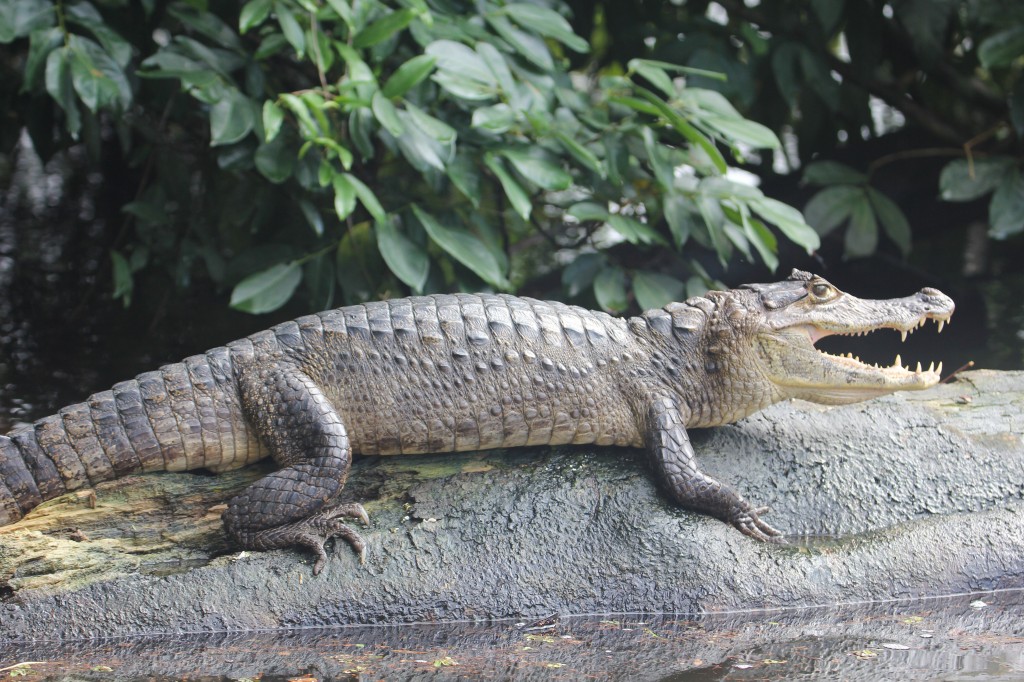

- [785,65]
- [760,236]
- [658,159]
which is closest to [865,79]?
[785,65]

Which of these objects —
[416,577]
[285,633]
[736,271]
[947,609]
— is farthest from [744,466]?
[736,271]

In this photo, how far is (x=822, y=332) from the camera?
12.4 feet

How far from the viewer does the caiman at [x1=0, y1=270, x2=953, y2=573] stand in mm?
3297

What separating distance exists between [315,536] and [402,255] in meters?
1.52

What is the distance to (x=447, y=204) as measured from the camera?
198 inches

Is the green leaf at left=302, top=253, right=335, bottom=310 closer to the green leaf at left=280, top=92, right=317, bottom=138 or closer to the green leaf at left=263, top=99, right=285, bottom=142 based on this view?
the green leaf at left=280, top=92, right=317, bottom=138

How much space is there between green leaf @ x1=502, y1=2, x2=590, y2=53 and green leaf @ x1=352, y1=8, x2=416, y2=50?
2.04 feet

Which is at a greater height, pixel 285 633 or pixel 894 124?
pixel 894 124

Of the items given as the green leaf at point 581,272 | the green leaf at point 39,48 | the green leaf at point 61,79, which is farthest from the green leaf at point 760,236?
the green leaf at point 39,48

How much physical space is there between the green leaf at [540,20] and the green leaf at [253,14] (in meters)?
1.11

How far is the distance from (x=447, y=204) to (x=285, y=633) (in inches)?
101

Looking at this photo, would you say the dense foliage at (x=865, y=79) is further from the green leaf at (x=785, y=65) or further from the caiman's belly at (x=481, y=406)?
the caiman's belly at (x=481, y=406)

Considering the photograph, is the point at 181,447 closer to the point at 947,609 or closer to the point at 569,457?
the point at 569,457

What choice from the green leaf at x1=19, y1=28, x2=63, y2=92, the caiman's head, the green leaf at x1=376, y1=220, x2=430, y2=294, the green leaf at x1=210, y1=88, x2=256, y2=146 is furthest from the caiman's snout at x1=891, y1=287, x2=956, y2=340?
the green leaf at x1=19, y1=28, x2=63, y2=92
